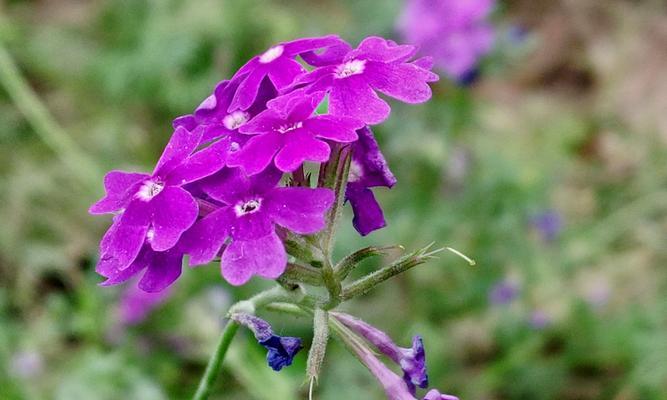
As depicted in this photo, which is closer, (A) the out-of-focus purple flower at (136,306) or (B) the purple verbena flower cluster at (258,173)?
(B) the purple verbena flower cluster at (258,173)

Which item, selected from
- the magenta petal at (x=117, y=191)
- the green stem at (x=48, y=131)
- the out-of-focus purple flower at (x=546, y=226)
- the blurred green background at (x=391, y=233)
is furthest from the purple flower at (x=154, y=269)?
the out-of-focus purple flower at (x=546, y=226)

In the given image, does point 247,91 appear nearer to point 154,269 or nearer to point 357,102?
point 357,102

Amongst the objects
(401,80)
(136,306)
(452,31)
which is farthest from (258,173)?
(452,31)

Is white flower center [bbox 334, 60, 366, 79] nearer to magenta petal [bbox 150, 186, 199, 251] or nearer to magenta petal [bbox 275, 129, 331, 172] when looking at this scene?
magenta petal [bbox 275, 129, 331, 172]

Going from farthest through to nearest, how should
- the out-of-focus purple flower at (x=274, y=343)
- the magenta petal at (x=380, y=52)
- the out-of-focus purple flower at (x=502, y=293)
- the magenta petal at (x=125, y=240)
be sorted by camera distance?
the out-of-focus purple flower at (x=502, y=293), the magenta petal at (x=380, y=52), the out-of-focus purple flower at (x=274, y=343), the magenta petal at (x=125, y=240)

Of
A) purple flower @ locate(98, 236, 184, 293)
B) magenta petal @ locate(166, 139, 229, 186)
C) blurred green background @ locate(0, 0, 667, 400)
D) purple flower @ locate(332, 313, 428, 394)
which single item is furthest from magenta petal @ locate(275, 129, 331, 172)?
blurred green background @ locate(0, 0, 667, 400)

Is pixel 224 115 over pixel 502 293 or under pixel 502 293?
under

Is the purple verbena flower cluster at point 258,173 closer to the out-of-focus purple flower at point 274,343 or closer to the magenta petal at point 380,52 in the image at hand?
the magenta petal at point 380,52
